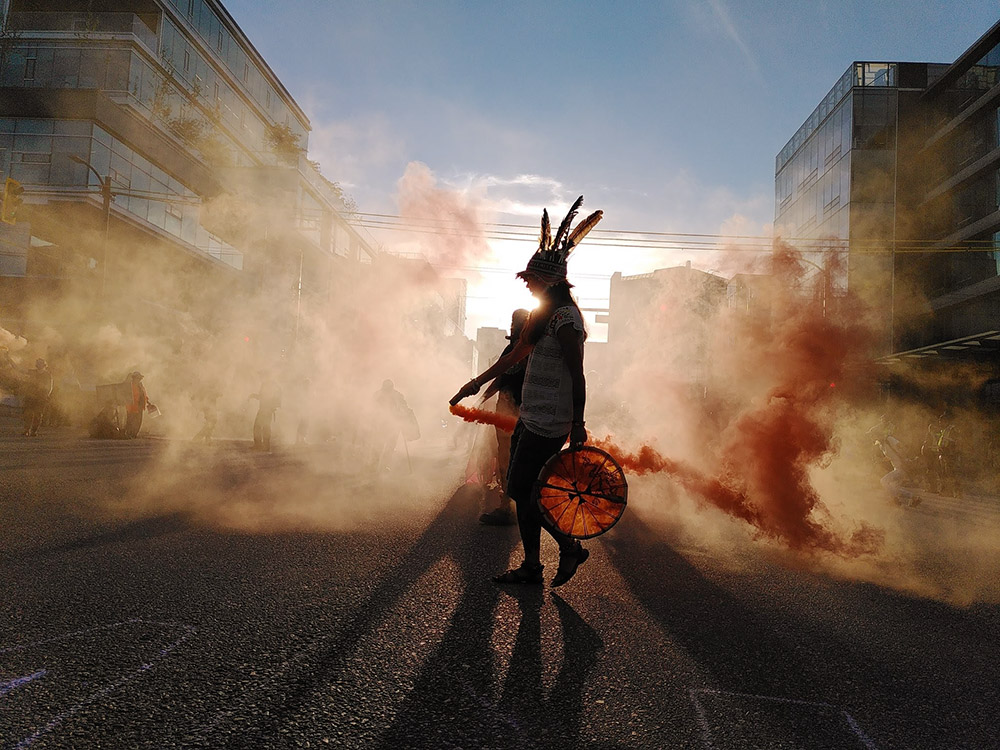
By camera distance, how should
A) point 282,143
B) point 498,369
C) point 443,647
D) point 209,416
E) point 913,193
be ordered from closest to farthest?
point 443,647 < point 498,369 < point 209,416 < point 913,193 < point 282,143

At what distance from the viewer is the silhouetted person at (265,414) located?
56.0ft

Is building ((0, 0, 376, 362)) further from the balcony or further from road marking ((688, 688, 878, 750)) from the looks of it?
road marking ((688, 688, 878, 750))

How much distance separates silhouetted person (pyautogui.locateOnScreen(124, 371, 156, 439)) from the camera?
57.7 feet

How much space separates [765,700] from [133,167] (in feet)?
107

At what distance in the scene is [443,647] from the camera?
3197mm

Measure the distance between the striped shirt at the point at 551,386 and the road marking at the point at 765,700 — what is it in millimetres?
1895

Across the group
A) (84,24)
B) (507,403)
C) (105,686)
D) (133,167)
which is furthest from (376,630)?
(84,24)

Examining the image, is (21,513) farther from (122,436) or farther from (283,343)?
(283,343)

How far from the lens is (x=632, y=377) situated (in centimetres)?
1407

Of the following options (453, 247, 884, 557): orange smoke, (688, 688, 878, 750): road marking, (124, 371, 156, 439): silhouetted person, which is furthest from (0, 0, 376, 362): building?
(688, 688, 878, 750): road marking

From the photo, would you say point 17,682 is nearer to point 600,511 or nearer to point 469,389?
point 469,389

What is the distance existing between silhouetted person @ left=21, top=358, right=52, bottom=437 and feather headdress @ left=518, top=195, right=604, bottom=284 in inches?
593

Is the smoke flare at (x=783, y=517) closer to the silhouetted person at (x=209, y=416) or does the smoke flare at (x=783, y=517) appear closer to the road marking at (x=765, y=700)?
the road marking at (x=765, y=700)

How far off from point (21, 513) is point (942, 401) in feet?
109
